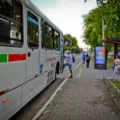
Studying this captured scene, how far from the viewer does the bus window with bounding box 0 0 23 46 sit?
18.0 ft

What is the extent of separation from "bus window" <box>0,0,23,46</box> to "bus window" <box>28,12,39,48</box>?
0.89 meters

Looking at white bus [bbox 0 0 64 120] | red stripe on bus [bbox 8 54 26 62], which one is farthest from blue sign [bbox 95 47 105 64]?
red stripe on bus [bbox 8 54 26 62]

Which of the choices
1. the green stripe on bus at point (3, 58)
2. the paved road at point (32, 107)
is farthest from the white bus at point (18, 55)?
the paved road at point (32, 107)

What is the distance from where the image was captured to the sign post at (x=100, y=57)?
84.5 ft

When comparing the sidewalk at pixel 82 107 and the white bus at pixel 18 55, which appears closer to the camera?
the white bus at pixel 18 55

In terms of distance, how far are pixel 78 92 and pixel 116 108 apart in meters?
3.16

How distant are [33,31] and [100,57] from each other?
1819 cm

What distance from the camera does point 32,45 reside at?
26.2 feet

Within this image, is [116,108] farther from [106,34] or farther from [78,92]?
[106,34]

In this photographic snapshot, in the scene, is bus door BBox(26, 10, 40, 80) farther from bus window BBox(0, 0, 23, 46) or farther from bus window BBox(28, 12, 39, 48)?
bus window BBox(0, 0, 23, 46)

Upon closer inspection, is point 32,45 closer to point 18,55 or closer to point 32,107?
point 18,55

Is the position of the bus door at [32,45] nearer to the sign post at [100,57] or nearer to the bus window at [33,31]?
the bus window at [33,31]

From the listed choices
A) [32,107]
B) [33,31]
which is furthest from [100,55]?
[33,31]

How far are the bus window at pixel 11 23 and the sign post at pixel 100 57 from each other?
19655 mm
